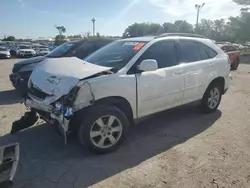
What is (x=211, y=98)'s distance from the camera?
5.82m

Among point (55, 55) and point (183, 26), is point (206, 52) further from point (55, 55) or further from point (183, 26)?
point (183, 26)

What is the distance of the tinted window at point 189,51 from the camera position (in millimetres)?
5127

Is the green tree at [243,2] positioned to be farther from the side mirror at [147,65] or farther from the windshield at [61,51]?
the side mirror at [147,65]

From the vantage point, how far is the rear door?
5082 mm

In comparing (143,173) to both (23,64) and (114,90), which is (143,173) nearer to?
(114,90)

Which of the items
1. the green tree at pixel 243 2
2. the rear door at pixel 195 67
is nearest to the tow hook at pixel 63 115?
the rear door at pixel 195 67

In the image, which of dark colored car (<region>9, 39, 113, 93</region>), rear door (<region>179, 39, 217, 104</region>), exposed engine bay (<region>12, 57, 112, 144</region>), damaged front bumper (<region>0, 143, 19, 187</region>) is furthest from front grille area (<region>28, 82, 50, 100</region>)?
dark colored car (<region>9, 39, 113, 93</region>)

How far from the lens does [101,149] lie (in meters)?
3.92

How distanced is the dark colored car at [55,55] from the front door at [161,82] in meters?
3.99

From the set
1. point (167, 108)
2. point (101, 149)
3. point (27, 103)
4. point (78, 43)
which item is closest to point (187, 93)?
point (167, 108)

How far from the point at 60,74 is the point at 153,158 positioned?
185 centimetres

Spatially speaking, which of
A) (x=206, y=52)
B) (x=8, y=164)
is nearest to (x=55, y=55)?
(x=206, y=52)

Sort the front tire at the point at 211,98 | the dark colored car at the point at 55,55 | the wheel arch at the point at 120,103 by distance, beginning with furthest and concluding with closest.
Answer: the dark colored car at the point at 55,55
the front tire at the point at 211,98
the wheel arch at the point at 120,103

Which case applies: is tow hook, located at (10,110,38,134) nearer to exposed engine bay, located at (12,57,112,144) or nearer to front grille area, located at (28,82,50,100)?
exposed engine bay, located at (12,57,112,144)
